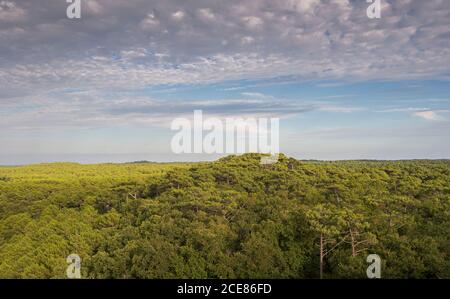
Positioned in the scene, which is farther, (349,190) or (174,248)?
(349,190)

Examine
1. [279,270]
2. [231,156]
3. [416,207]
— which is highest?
[231,156]

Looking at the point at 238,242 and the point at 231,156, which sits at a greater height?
the point at 231,156
